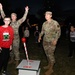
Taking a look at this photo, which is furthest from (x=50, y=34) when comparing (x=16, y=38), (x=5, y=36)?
(x=5, y=36)

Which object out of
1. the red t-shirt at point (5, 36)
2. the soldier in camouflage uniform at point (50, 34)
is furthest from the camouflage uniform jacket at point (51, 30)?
the red t-shirt at point (5, 36)

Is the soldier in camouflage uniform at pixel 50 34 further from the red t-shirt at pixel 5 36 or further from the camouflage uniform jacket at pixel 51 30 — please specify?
the red t-shirt at pixel 5 36

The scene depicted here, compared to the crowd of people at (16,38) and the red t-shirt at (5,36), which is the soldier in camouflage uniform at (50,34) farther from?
the red t-shirt at (5,36)

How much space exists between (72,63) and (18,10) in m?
48.0

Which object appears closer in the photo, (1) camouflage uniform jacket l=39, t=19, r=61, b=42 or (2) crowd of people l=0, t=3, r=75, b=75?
(2) crowd of people l=0, t=3, r=75, b=75

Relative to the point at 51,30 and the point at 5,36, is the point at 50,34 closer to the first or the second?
the point at 51,30

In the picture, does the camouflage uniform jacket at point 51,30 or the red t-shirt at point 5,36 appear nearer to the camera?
the red t-shirt at point 5,36

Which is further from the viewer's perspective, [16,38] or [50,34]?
[16,38]

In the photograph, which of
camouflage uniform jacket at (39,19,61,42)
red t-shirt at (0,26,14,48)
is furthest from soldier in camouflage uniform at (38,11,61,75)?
red t-shirt at (0,26,14,48)

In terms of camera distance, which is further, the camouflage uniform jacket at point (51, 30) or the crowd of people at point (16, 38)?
the camouflage uniform jacket at point (51, 30)

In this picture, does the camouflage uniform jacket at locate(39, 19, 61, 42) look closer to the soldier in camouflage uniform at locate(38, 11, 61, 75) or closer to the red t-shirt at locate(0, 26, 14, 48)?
the soldier in camouflage uniform at locate(38, 11, 61, 75)

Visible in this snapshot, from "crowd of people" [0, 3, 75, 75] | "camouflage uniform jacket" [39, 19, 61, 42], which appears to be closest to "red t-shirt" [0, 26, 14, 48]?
"crowd of people" [0, 3, 75, 75]

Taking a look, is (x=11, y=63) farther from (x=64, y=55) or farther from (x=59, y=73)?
(x=64, y=55)

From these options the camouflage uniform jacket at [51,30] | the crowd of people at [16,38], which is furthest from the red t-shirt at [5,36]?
the camouflage uniform jacket at [51,30]
